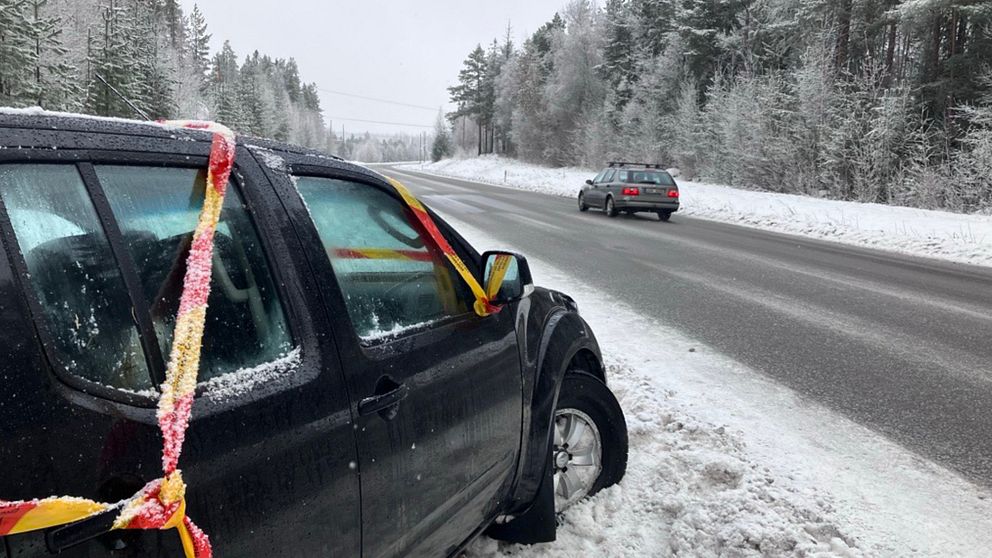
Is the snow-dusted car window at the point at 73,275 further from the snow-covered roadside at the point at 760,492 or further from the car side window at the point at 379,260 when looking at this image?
the snow-covered roadside at the point at 760,492

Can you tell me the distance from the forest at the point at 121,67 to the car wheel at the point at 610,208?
13.1 meters

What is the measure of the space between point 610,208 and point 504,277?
57.1 ft

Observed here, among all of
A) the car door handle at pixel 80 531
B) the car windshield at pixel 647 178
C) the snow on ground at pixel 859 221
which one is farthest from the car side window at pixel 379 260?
the car windshield at pixel 647 178

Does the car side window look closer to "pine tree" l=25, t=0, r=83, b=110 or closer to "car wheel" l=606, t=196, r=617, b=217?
"car wheel" l=606, t=196, r=617, b=217

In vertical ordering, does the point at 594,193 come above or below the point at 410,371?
above

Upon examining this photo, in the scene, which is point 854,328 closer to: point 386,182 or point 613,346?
point 613,346

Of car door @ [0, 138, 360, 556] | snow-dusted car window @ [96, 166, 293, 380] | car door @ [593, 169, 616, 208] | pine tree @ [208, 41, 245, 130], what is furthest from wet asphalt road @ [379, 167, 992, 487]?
pine tree @ [208, 41, 245, 130]

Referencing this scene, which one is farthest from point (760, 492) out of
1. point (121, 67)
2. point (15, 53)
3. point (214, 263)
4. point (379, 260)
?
point (121, 67)

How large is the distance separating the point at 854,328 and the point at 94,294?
22.8ft

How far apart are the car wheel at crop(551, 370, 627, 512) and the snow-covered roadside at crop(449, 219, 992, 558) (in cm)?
9

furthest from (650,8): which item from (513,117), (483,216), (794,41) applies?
(483,216)

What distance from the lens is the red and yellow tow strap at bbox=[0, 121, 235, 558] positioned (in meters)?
1.05

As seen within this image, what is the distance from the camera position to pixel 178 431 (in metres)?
1.27

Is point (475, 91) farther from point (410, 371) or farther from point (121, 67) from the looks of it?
point (410, 371)
